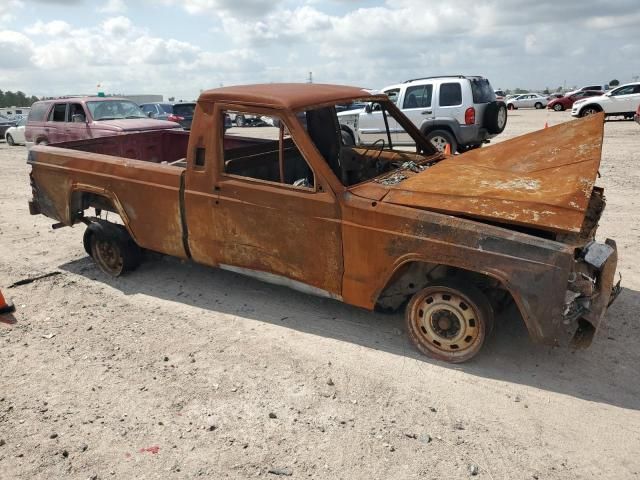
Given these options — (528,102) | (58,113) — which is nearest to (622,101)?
(528,102)

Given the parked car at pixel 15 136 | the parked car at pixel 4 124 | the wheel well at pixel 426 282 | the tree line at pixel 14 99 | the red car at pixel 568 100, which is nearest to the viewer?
the wheel well at pixel 426 282

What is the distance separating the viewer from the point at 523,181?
3.62 m

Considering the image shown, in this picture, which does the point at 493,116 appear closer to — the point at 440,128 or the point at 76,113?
the point at 440,128

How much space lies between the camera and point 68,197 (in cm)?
523

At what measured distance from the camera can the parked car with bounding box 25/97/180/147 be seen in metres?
10.6

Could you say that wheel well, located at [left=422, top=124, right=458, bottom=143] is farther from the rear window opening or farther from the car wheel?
the car wheel

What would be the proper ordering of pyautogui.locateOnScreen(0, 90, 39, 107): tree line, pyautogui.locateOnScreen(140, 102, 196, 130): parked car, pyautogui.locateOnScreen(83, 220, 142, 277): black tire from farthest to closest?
pyautogui.locateOnScreen(0, 90, 39, 107): tree line, pyautogui.locateOnScreen(140, 102, 196, 130): parked car, pyautogui.locateOnScreen(83, 220, 142, 277): black tire

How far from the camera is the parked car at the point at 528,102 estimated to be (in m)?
39.7

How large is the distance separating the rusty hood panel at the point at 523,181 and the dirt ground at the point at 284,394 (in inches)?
44.0

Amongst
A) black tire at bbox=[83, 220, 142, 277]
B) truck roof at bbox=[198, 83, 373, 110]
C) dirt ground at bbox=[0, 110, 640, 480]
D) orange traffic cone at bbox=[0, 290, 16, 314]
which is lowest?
dirt ground at bbox=[0, 110, 640, 480]

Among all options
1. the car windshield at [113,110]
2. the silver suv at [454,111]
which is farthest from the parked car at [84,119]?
the silver suv at [454,111]

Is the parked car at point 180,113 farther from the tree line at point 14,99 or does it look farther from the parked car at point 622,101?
the tree line at point 14,99

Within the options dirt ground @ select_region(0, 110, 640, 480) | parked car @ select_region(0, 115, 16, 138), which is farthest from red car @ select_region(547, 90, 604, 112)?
dirt ground @ select_region(0, 110, 640, 480)

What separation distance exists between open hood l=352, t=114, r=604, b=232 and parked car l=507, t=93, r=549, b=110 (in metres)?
39.3
